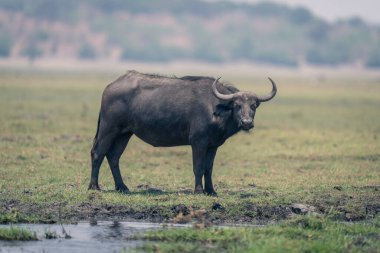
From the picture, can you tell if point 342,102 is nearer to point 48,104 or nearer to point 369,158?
point 48,104

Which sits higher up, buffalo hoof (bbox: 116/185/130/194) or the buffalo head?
the buffalo head

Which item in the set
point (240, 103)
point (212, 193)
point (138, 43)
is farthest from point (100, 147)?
point (138, 43)

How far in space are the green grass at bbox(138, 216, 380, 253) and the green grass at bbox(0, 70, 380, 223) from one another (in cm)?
110

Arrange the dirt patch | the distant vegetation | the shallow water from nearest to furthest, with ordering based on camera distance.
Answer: the shallow water, the dirt patch, the distant vegetation

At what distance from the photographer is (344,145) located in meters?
23.3

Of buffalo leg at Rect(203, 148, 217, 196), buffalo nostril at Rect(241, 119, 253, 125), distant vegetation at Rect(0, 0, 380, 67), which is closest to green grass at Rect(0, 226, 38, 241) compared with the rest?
buffalo leg at Rect(203, 148, 217, 196)

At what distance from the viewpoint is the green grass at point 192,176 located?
514 inches

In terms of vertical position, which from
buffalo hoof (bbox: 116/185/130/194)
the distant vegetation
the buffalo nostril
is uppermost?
the distant vegetation

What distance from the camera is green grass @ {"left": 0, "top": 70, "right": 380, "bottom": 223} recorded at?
13047mm

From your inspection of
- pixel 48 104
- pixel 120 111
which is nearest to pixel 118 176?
pixel 120 111

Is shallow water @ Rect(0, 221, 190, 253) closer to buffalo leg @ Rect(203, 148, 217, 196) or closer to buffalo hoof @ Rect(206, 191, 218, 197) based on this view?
buffalo hoof @ Rect(206, 191, 218, 197)

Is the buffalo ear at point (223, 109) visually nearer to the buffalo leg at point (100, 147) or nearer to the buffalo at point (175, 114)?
the buffalo at point (175, 114)

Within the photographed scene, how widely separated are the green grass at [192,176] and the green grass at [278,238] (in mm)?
1098

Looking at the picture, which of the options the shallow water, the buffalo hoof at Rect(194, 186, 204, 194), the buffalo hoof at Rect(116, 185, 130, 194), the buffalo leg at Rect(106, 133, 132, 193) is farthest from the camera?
the buffalo leg at Rect(106, 133, 132, 193)
